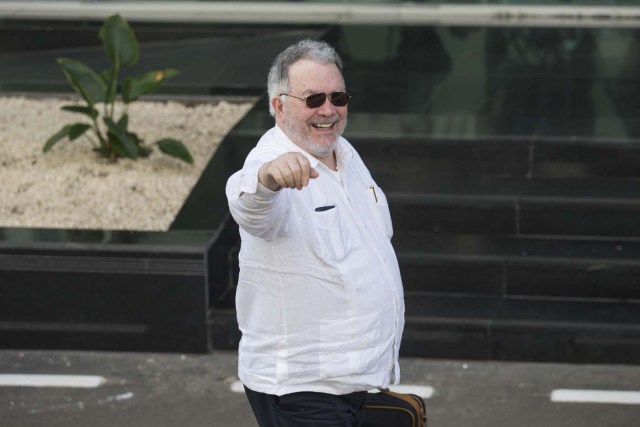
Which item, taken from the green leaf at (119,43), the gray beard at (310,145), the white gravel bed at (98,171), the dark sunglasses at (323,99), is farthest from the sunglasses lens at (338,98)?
the green leaf at (119,43)

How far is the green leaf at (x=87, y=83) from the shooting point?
8.70m

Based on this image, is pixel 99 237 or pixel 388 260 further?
pixel 99 237

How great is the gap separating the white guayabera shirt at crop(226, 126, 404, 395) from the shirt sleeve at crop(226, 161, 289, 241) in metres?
0.04

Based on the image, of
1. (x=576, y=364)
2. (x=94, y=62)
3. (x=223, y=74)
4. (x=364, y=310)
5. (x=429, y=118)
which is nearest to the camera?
(x=364, y=310)

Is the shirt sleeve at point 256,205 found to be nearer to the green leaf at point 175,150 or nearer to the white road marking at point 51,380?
the white road marking at point 51,380

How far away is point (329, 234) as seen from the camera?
433 centimetres

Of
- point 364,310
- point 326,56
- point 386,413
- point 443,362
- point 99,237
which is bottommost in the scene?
point 443,362

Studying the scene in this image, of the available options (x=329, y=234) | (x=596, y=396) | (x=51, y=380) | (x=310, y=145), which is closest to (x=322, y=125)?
(x=310, y=145)

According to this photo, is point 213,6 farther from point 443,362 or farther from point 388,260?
point 388,260

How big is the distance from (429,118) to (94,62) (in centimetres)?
385

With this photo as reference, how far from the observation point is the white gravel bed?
27.3 ft

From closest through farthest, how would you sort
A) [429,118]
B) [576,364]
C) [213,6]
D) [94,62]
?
[576,364] → [429,118] → [94,62] → [213,6]

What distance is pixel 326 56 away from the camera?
441cm

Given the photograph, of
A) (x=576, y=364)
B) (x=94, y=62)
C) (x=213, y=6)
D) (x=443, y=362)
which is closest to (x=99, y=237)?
(x=443, y=362)
